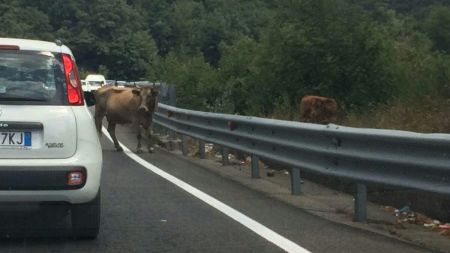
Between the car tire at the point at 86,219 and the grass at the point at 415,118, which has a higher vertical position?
the grass at the point at 415,118

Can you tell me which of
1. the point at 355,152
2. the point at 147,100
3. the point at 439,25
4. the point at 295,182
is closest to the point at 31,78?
the point at 355,152

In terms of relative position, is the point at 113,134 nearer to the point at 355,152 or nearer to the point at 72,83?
the point at 355,152

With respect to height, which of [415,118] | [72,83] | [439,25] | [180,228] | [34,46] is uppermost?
[439,25]

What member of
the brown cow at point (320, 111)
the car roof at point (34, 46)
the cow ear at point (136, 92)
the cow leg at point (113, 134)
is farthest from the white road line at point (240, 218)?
the cow ear at point (136, 92)

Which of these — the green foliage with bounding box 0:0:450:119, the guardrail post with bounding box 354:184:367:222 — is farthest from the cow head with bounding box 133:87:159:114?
the guardrail post with bounding box 354:184:367:222

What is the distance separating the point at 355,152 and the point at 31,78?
346 centimetres

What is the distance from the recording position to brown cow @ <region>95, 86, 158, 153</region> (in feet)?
58.5

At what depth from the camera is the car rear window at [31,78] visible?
22.3 feet

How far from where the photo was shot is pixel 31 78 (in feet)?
22.5

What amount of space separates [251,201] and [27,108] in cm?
397

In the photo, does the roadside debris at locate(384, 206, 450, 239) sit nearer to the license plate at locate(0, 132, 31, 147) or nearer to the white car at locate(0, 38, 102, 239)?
the white car at locate(0, 38, 102, 239)

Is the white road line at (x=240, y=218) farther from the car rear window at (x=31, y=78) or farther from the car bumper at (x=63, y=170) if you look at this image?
the car rear window at (x=31, y=78)

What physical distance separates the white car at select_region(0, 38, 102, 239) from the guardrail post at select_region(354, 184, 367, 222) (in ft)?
9.54

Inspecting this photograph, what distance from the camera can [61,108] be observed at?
684cm
